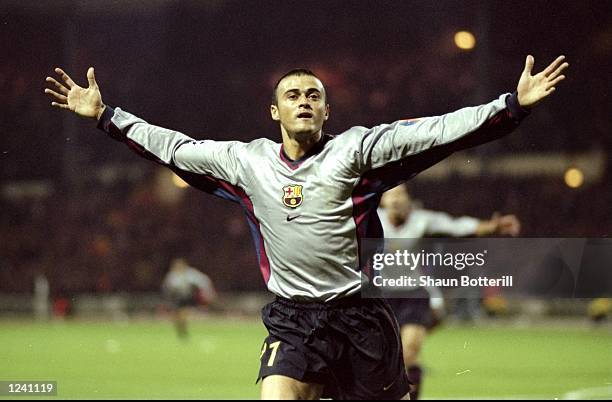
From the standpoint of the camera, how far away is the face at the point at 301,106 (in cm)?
455

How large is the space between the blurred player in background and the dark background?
1.01 ft

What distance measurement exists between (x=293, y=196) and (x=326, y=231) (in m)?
0.23

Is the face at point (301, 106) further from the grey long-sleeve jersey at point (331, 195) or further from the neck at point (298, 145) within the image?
the grey long-sleeve jersey at point (331, 195)

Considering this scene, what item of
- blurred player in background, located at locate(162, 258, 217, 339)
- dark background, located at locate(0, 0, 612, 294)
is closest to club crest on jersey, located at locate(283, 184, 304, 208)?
dark background, located at locate(0, 0, 612, 294)

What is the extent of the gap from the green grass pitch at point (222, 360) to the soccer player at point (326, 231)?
4.77 meters

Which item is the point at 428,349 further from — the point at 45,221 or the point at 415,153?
the point at 415,153

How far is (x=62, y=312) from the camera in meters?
18.0

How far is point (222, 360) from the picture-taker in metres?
12.8

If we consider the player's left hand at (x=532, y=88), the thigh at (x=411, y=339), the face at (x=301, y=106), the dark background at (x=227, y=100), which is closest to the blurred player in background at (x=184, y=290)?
the dark background at (x=227, y=100)

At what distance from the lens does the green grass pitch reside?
Answer: 9.79m

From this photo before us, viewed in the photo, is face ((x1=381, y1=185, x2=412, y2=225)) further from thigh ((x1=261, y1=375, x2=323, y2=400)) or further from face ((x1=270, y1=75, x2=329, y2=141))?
thigh ((x1=261, y1=375, x2=323, y2=400))

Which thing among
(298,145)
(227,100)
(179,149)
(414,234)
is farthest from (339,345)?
(227,100)

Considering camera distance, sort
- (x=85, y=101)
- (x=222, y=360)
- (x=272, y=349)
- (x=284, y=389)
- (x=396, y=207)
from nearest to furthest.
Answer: (x=284, y=389) < (x=272, y=349) < (x=85, y=101) < (x=396, y=207) < (x=222, y=360)

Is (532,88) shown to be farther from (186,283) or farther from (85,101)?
(186,283)
